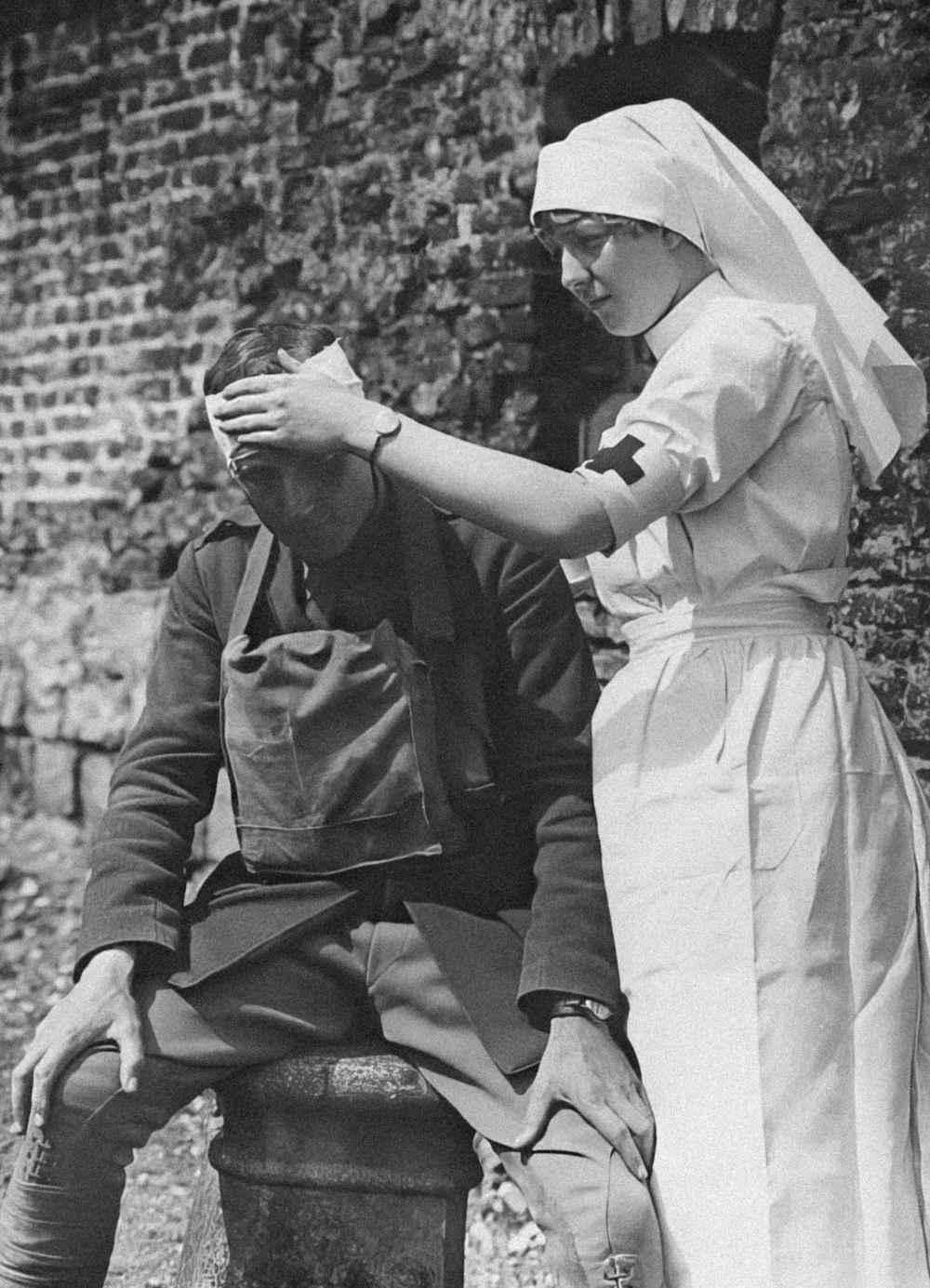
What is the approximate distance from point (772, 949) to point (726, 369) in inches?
32.8

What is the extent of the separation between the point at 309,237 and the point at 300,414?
11.7 feet

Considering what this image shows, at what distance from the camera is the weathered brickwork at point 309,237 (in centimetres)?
474

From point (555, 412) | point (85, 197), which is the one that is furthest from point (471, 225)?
point (85, 197)

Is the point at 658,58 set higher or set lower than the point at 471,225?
higher

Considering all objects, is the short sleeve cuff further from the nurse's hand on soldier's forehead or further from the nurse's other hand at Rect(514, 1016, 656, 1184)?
the nurse's other hand at Rect(514, 1016, 656, 1184)

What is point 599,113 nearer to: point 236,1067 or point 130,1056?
point 236,1067

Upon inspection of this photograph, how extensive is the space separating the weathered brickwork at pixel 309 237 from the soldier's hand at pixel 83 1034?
241 cm

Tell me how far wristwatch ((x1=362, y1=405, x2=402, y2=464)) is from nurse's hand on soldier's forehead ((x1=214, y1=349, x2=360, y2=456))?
0.03 meters

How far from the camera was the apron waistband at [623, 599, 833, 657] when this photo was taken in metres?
2.73

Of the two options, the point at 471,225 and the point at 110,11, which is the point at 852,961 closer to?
the point at 471,225

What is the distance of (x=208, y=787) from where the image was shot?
10.7 feet

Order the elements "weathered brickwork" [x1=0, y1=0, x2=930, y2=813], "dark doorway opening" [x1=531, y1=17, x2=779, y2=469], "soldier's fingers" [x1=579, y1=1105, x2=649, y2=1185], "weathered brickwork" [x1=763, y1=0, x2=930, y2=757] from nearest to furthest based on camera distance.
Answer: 1. "soldier's fingers" [x1=579, y1=1105, x2=649, y2=1185]
2. "weathered brickwork" [x1=763, y1=0, x2=930, y2=757]
3. "weathered brickwork" [x1=0, y1=0, x2=930, y2=813]
4. "dark doorway opening" [x1=531, y1=17, x2=779, y2=469]

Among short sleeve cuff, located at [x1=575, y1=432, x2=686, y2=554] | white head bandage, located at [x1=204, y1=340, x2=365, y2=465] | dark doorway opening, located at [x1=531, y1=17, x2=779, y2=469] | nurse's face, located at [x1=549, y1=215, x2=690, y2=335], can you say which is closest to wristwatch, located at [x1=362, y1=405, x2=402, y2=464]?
white head bandage, located at [x1=204, y1=340, x2=365, y2=465]

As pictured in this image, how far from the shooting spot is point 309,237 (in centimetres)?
610
